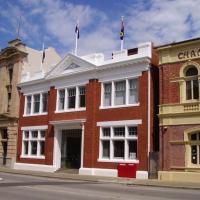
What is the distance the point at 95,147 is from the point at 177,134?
7.76 metres

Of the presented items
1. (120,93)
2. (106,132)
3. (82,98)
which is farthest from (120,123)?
(82,98)

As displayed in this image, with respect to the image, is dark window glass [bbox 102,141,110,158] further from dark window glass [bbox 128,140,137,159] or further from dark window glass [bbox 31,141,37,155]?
dark window glass [bbox 31,141,37,155]

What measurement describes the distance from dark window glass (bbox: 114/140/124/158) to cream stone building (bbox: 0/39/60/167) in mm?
12572

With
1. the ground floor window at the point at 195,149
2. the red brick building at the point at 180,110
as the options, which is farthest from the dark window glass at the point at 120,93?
the ground floor window at the point at 195,149

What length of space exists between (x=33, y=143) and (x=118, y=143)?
11.2 m

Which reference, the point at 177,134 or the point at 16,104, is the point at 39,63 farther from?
the point at 177,134

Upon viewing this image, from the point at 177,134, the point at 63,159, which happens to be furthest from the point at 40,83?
the point at 177,134

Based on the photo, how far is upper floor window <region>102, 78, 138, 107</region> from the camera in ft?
98.0

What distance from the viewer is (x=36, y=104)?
3850 cm

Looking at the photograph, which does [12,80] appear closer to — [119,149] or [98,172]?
[98,172]

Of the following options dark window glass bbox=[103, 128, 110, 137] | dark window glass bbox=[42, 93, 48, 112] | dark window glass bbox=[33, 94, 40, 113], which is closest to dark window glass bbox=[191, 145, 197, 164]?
dark window glass bbox=[103, 128, 110, 137]

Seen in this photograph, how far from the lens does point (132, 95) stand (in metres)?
29.9

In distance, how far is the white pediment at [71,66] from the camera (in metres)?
33.0

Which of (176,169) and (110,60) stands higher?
(110,60)
